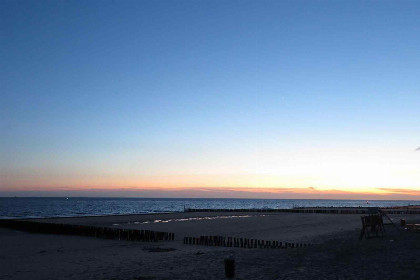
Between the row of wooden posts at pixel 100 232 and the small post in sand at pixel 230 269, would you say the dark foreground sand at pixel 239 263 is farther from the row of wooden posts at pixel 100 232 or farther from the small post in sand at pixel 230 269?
the row of wooden posts at pixel 100 232

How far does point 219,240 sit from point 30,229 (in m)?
29.4

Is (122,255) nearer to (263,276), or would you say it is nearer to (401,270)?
(263,276)

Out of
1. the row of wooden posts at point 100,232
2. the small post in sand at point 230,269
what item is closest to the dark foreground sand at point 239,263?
the small post in sand at point 230,269

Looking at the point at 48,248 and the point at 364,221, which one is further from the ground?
the point at 364,221

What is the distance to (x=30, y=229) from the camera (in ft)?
150

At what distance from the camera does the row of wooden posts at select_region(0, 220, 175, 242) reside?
1252 inches

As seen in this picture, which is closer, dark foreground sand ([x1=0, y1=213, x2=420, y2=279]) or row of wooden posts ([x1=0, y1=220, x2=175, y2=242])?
dark foreground sand ([x1=0, y1=213, x2=420, y2=279])

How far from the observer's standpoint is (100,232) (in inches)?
1405

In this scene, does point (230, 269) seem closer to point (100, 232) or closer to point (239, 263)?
point (239, 263)

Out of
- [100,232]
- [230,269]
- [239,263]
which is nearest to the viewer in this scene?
[230,269]

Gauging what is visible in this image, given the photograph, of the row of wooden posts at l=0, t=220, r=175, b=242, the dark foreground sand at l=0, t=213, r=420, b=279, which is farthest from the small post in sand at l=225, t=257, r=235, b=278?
the row of wooden posts at l=0, t=220, r=175, b=242

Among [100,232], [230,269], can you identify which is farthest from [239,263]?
[100,232]

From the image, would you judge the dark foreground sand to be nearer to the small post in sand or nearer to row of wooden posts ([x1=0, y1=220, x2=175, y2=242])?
the small post in sand

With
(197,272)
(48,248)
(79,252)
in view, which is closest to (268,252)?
(197,272)
